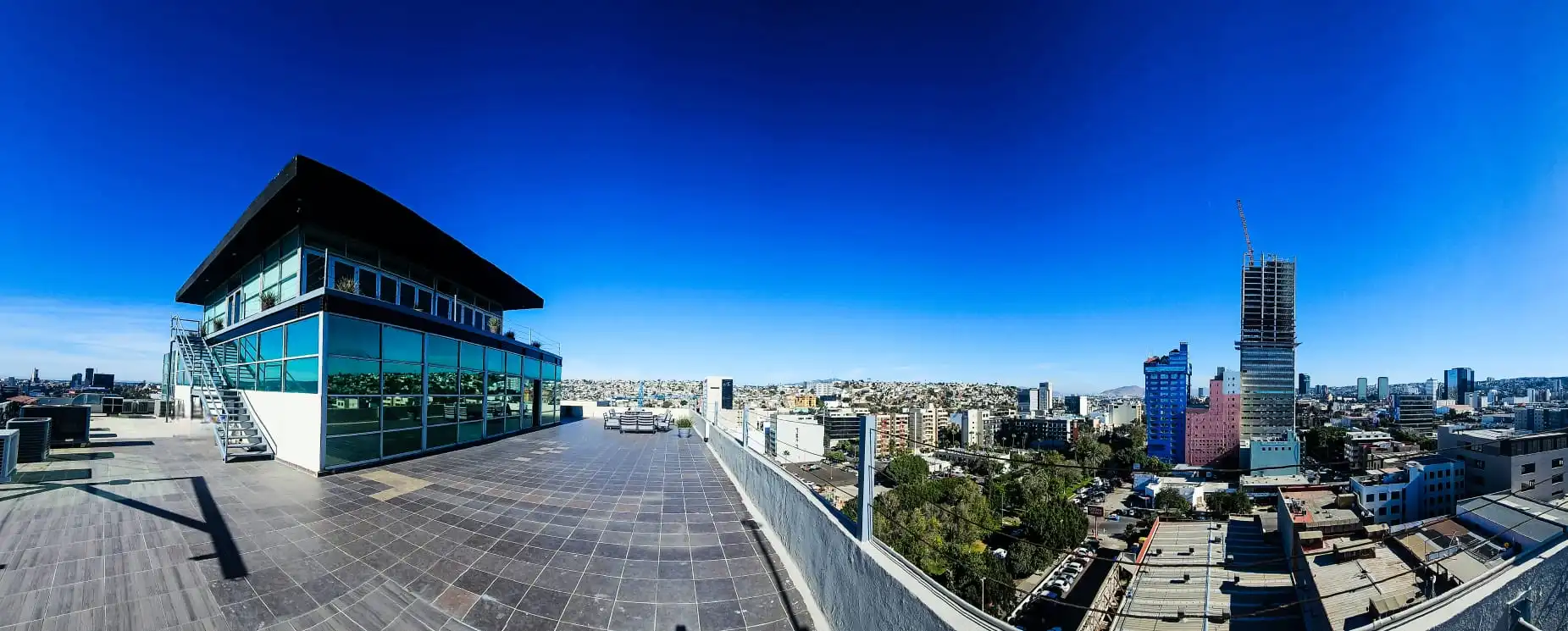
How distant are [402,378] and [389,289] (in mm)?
2249

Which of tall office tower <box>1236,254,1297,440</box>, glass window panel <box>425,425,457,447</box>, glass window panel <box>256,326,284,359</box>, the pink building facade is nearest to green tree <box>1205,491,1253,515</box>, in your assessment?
the pink building facade

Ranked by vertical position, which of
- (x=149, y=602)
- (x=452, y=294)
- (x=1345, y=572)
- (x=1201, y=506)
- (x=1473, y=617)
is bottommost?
(x=1201, y=506)

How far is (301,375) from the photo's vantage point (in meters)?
10.4

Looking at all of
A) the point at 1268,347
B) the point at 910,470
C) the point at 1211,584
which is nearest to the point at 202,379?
the point at 1211,584

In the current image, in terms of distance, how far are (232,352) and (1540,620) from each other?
23.3m

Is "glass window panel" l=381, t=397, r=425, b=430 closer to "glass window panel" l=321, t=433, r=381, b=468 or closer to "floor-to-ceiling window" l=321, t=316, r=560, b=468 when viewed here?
"floor-to-ceiling window" l=321, t=316, r=560, b=468

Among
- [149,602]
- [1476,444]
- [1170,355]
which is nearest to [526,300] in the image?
[149,602]

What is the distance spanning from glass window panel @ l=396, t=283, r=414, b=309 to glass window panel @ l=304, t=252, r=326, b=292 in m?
1.89

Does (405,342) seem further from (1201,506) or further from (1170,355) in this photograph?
(1170,355)

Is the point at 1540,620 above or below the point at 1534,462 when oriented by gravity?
below

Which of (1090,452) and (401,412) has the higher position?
(401,412)

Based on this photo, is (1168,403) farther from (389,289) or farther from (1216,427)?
(389,289)

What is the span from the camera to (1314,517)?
1423 centimetres

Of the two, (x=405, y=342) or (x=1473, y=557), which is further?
(x=405, y=342)
